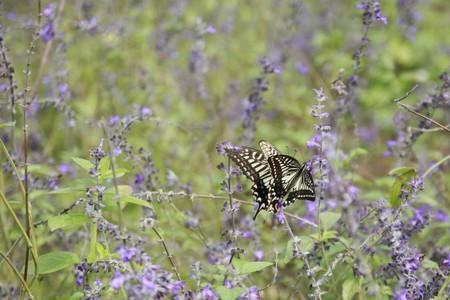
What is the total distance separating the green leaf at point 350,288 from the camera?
10.4ft

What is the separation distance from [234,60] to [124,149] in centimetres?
512

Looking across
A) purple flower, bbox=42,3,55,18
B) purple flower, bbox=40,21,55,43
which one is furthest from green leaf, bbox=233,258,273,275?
purple flower, bbox=40,21,55,43

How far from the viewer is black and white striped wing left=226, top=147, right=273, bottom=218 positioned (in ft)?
11.3

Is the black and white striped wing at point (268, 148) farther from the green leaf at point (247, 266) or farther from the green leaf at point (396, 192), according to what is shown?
the green leaf at point (247, 266)

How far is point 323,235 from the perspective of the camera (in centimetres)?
329

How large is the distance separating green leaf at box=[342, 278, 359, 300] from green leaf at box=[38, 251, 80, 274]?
1.22 m

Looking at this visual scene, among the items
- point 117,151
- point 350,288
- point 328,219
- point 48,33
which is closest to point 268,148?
point 328,219

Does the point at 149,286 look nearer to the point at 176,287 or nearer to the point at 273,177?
the point at 176,287

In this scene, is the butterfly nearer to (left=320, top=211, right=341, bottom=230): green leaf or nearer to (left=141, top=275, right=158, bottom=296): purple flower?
(left=320, top=211, right=341, bottom=230): green leaf

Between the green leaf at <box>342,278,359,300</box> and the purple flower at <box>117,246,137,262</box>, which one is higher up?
the purple flower at <box>117,246,137,262</box>

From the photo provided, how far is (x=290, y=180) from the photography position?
351 cm

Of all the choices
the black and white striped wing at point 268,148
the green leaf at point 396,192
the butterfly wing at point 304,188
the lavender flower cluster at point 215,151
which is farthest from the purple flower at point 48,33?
the green leaf at point 396,192

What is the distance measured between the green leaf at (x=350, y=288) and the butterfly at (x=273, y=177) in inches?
18.8

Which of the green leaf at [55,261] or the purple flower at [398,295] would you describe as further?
the purple flower at [398,295]
